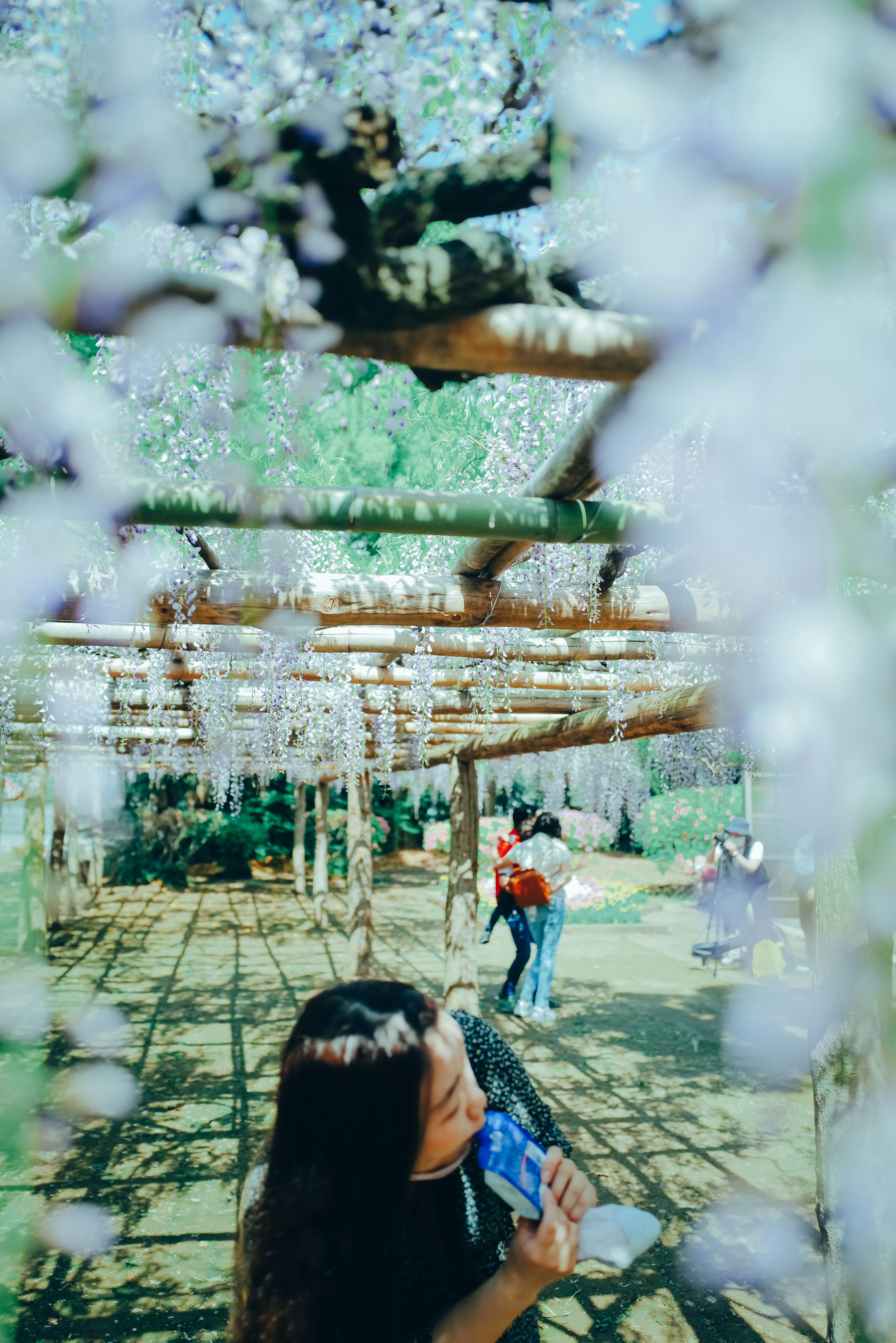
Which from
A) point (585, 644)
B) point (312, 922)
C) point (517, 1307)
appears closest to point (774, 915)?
point (312, 922)

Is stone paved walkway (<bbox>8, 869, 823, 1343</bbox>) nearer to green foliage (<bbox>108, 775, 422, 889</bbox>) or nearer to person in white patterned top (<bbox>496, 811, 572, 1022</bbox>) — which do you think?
person in white patterned top (<bbox>496, 811, 572, 1022</bbox>)

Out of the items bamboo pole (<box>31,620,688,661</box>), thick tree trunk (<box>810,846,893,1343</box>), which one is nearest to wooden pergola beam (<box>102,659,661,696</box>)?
bamboo pole (<box>31,620,688,661</box>)

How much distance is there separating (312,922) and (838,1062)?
37.3 ft

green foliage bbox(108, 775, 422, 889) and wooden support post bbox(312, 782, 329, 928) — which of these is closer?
wooden support post bbox(312, 782, 329, 928)

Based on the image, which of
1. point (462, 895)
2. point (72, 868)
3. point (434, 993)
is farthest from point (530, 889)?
point (72, 868)

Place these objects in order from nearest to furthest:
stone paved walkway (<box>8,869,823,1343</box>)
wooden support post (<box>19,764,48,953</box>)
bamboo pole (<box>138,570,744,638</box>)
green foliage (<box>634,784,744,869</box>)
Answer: bamboo pole (<box>138,570,744,638</box>) → stone paved walkway (<box>8,869,823,1343</box>) → wooden support post (<box>19,764,48,953</box>) → green foliage (<box>634,784,744,869</box>)

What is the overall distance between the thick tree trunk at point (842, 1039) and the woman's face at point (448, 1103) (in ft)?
4.77

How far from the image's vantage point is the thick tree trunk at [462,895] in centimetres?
697

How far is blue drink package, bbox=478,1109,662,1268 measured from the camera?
1146 mm

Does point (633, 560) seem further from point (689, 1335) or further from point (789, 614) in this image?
point (689, 1335)

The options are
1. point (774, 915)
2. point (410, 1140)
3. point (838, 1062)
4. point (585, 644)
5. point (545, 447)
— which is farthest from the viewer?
point (774, 915)

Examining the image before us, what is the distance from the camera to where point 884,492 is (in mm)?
2521

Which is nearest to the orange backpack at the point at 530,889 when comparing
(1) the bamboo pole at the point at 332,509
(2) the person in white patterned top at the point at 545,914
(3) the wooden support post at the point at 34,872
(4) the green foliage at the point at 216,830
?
(2) the person in white patterned top at the point at 545,914

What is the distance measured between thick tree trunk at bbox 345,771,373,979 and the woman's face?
6.43 metres
